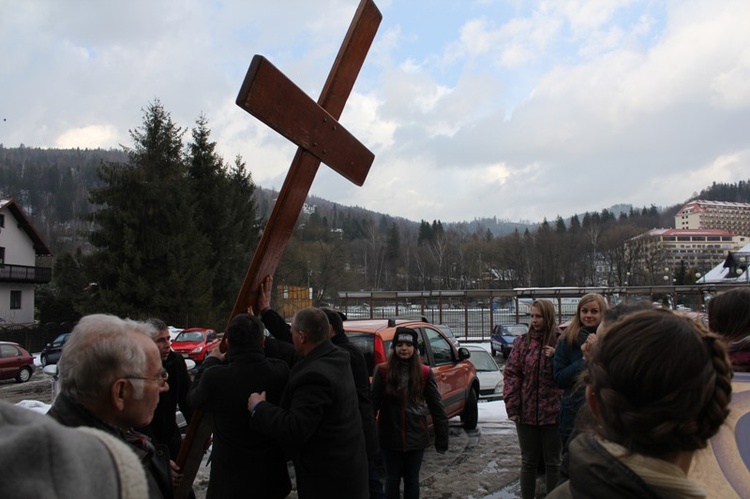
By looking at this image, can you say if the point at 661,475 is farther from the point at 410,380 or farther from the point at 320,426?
the point at 410,380

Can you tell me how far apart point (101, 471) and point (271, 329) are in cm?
331

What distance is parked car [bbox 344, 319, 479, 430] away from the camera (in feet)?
22.2

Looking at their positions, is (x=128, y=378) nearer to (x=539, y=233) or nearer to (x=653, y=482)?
(x=653, y=482)

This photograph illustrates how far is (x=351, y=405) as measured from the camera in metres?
3.49

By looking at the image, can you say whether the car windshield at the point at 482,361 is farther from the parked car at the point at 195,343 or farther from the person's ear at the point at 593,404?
the person's ear at the point at 593,404

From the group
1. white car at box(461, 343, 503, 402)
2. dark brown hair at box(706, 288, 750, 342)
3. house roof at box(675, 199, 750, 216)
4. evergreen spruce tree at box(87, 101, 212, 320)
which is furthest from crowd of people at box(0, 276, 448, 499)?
house roof at box(675, 199, 750, 216)

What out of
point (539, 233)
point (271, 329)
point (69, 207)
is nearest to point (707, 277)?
point (539, 233)

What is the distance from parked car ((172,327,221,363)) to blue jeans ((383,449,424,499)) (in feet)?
48.2

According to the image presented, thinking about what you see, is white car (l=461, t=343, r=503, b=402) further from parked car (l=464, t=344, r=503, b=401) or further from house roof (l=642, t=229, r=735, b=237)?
house roof (l=642, t=229, r=735, b=237)

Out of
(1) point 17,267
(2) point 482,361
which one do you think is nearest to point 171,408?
(2) point 482,361

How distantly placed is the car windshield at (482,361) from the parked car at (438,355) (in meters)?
3.64

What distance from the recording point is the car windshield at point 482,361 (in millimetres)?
12656

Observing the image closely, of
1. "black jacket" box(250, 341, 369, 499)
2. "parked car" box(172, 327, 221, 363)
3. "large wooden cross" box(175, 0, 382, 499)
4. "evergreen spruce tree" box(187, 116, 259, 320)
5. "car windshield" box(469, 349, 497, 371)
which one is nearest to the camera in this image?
"large wooden cross" box(175, 0, 382, 499)

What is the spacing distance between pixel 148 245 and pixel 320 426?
1132 inches
